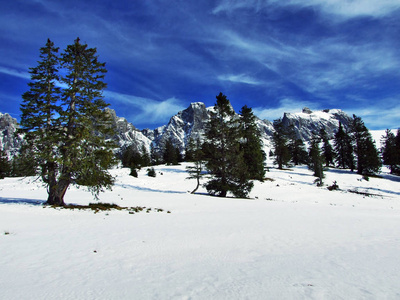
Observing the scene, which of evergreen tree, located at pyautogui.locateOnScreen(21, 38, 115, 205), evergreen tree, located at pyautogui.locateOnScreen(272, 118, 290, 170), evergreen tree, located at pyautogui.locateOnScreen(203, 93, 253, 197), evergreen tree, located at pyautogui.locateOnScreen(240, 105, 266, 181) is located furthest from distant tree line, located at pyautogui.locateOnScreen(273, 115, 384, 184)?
evergreen tree, located at pyautogui.locateOnScreen(21, 38, 115, 205)

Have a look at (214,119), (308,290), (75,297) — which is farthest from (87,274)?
(214,119)

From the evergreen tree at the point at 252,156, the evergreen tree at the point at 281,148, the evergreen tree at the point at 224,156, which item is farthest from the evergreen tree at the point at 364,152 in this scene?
the evergreen tree at the point at 224,156

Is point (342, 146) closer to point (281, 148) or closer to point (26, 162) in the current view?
point (281, 148)

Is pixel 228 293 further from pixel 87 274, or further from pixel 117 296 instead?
pixel 87 274

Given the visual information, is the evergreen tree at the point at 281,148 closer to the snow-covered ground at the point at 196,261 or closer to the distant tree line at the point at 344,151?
the distant tree line at the point at 344,151

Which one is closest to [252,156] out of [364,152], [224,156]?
[224,156]

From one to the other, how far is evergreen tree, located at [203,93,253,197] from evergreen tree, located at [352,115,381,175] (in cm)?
3846

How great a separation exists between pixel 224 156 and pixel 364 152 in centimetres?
4161

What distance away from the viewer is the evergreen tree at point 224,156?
75.4 ft

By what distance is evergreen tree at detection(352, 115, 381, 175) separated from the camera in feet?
156

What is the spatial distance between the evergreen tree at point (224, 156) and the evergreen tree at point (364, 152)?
38.5 metres

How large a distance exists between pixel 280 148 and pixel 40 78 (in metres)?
50.0

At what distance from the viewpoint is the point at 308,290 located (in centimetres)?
329

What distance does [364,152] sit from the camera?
4888cm
